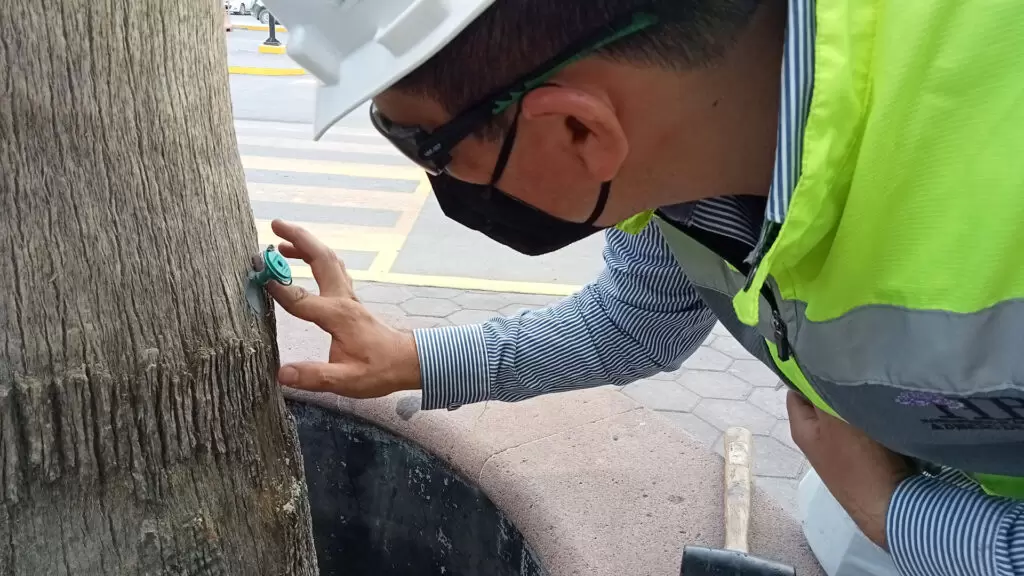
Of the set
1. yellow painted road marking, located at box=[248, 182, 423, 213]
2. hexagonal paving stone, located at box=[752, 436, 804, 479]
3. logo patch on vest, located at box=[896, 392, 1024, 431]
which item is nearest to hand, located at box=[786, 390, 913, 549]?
logo patch on vest, located at box=[896, 392, 1024, 431]

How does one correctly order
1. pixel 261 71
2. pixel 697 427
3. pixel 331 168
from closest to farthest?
1. pixel 697 427
2. pixel 331 168
3. pixel 261 71

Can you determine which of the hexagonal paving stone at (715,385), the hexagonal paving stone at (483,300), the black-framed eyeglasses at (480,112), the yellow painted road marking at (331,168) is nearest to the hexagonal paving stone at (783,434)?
the hexagonal paving stone at (715,385)

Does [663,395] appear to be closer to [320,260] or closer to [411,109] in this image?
[320,260]

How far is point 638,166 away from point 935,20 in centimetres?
30

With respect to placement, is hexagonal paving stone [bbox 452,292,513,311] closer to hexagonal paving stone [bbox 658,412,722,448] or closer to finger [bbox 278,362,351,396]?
hexagonal paving stone [bbox 658,412,722,448]

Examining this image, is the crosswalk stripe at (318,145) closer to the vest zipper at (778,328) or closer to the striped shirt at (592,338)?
the striped shirt at (592,338)

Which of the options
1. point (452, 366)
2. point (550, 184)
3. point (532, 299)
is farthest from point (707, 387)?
point (550, 184)

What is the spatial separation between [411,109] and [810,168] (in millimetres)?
408

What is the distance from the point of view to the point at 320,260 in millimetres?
1250

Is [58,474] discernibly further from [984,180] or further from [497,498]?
[984,180]

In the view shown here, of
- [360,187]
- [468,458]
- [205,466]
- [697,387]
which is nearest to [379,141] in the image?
[360,187]

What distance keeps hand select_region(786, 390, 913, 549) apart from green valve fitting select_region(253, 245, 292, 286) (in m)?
0.75

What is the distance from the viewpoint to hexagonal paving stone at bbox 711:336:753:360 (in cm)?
331

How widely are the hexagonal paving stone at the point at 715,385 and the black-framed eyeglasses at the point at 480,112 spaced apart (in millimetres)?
2281
